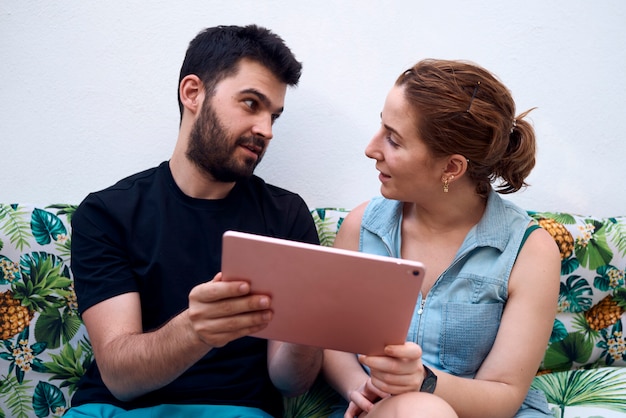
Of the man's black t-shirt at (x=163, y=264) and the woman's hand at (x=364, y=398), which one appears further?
the man's black t-shirt at (x=163, y=264)

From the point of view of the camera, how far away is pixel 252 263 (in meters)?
0.88

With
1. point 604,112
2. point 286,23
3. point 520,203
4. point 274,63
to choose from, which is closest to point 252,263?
point 274,63

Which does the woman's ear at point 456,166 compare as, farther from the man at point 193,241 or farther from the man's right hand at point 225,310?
the man's right hand at point 225,310

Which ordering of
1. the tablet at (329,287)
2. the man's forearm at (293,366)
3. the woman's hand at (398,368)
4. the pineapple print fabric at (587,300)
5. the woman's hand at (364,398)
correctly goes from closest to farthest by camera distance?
the tablet at (329,287), the woman's hand at (398,368), the woman's hand at (364,398), the man's forearm at (293,366), the pineapple print fabric at (587,300)

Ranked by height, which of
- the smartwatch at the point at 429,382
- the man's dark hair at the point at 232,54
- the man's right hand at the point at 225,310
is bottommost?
the smartwatch at the point at 429,382

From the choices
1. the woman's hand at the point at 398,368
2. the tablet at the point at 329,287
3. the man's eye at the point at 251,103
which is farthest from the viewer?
the man's eye at the point at 251,103

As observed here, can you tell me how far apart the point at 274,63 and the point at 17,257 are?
2.52 ft

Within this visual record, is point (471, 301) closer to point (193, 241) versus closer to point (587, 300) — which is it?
point (587, 300)

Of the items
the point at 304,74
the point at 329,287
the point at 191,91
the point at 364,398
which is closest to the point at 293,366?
the point at 364,398

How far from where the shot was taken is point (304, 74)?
1.63 meters

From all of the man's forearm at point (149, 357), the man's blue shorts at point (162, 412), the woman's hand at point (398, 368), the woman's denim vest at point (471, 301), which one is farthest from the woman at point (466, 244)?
the man's forearm at point (149, 357)

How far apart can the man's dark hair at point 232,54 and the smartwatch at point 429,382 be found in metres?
0.75

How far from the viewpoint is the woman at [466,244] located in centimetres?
119


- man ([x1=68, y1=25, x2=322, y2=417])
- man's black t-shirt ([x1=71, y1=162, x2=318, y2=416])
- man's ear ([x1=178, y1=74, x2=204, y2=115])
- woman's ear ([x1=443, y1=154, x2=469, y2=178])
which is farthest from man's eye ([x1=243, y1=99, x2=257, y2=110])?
woman's ear ([x1=443, y1=154, x2=469, y2=178])
